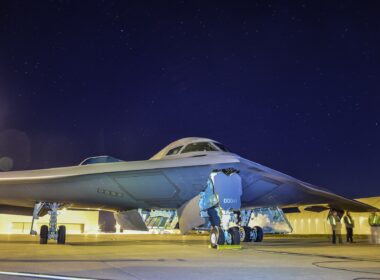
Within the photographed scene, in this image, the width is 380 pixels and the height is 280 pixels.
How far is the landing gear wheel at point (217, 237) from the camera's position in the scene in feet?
31.3

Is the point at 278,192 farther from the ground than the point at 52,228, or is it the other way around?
the point at 278,192

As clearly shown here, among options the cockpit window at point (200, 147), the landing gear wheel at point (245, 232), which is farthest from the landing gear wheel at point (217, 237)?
the landing gear wheel at point (245, 232)

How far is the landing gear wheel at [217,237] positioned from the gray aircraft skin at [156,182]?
157 cm

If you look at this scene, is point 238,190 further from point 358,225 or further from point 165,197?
point 358,225

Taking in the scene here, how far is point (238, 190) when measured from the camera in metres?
9.73

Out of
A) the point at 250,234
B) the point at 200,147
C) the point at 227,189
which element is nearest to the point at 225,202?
the point at 227,189

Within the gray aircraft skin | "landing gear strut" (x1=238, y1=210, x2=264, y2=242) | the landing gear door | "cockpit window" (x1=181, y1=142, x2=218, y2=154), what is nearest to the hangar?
"landing gear strut" (x1=238, y1=210, x2=264, y2=242)

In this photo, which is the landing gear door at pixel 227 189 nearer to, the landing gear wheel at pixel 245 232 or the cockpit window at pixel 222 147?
the cockpit window at pixel 222 147

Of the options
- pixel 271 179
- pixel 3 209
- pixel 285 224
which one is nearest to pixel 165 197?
pixel 271 179

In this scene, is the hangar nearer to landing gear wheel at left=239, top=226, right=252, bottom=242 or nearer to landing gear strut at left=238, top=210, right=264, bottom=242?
landing gear strut at left=238, top=210, right=264, bottom=242

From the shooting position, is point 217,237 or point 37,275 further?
point 217,237

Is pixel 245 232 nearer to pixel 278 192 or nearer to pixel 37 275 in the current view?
pixel 278 192

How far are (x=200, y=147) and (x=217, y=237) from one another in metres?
3.44

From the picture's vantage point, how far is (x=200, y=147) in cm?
1241
